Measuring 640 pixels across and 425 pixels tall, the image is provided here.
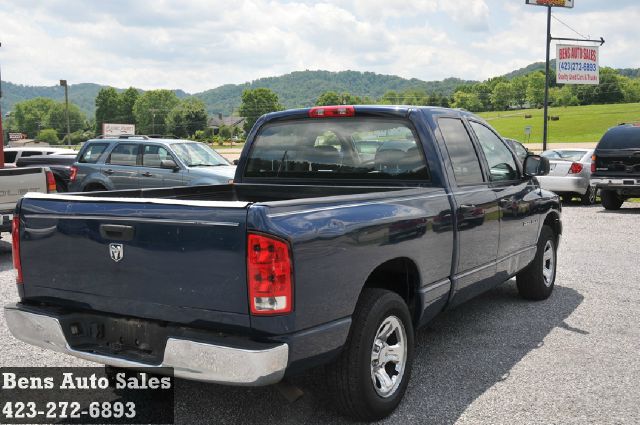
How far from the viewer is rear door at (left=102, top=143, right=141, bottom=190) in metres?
13.2

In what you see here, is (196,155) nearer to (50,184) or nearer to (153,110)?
(50,184)

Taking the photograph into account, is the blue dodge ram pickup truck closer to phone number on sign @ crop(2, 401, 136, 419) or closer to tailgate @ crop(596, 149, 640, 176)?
phone number on sign @ crop(2, 401, 136, 419)

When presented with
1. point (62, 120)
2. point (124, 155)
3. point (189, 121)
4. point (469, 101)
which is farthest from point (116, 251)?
point (62, 120)

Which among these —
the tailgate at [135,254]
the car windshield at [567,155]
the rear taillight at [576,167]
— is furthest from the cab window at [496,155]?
the car windshield at [567,155]

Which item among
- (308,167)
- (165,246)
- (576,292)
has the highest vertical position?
(308,167)

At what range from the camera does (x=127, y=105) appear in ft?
562

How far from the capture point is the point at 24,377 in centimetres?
438

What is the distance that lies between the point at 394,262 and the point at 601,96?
152m

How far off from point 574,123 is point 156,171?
99530 millimetres

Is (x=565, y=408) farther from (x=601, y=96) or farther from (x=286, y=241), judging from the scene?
(x=601, y=96)

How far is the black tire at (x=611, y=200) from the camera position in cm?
1534

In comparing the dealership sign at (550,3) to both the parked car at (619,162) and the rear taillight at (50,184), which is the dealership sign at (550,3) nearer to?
the parked car at (619,162)

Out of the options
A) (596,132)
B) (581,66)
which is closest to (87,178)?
(581,66)

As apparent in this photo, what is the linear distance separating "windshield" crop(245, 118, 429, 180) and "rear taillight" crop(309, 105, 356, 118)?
0.03 meters
